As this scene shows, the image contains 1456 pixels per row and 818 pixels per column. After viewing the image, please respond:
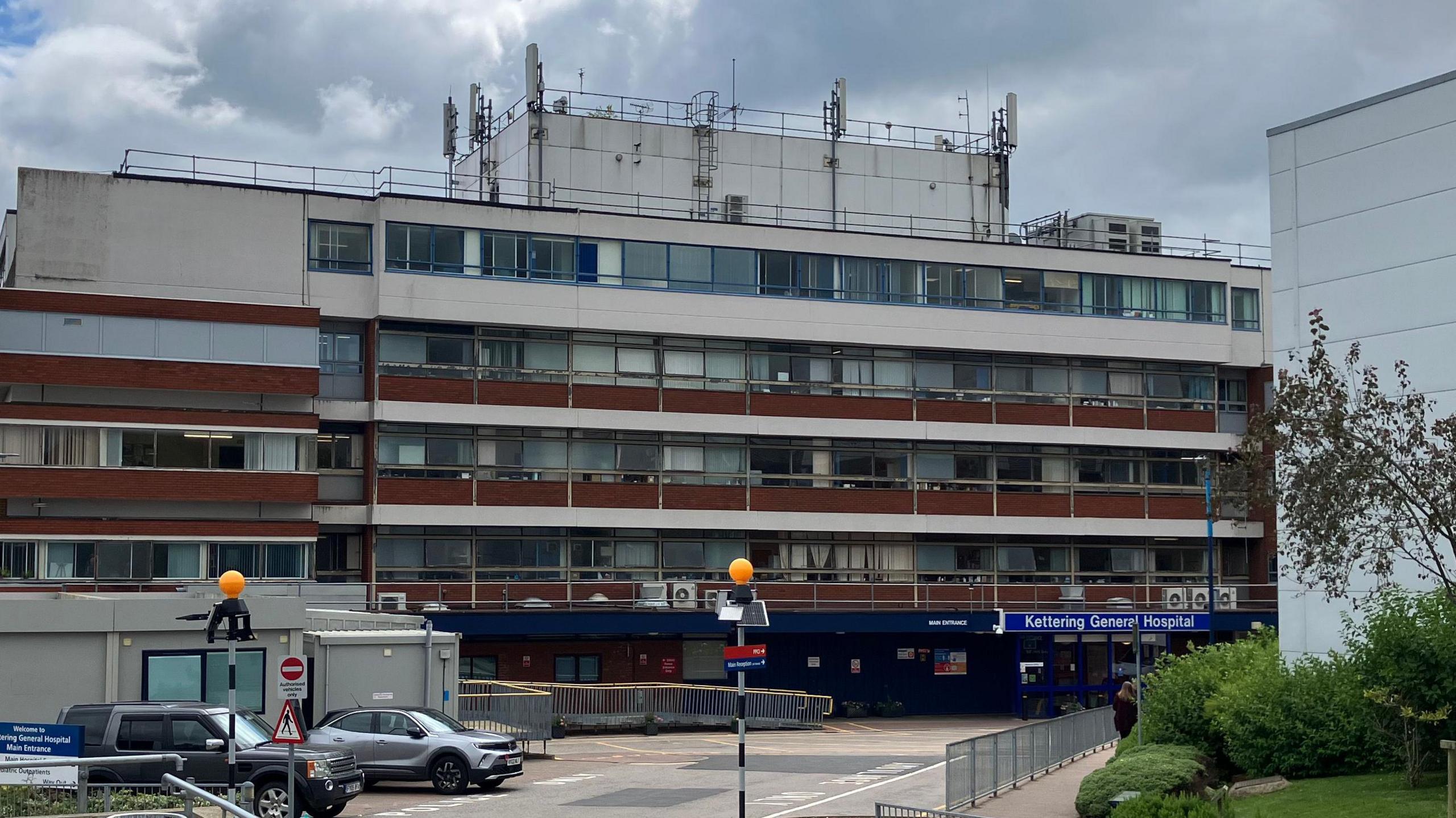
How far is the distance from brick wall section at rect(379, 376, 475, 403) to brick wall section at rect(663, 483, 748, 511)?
7.39 metres

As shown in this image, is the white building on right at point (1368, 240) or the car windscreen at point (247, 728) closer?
the car windscreen at point (247, 728)

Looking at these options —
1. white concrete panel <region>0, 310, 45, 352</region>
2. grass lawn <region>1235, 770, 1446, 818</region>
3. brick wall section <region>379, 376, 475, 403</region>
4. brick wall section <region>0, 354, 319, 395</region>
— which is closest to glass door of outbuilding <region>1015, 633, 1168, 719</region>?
brick wall section <region>379, 376, 475, 403</region>

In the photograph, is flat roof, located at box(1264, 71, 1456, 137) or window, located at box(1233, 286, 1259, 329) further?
window, located at box(1233, 286, 1259, 329)

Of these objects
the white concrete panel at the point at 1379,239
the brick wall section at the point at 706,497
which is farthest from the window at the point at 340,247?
the white concrete panel at the point at 1379,239

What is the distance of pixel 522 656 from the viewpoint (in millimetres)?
53406

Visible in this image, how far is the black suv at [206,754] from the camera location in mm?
26031

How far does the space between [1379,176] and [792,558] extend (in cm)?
2968

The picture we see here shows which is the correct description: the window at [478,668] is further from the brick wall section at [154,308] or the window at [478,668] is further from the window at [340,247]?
the window at [340,247]

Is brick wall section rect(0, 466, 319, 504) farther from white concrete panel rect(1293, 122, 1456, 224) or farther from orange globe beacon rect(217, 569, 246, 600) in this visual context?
white concrete panel rect(1293, 122, 1456, 224)

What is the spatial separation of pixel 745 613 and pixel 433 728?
32.1ft

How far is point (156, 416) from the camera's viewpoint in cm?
4728

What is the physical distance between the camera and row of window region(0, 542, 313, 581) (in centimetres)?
4591

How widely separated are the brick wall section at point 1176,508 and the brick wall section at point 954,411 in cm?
755

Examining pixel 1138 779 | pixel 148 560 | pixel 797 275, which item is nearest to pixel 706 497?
pixel 797 275
